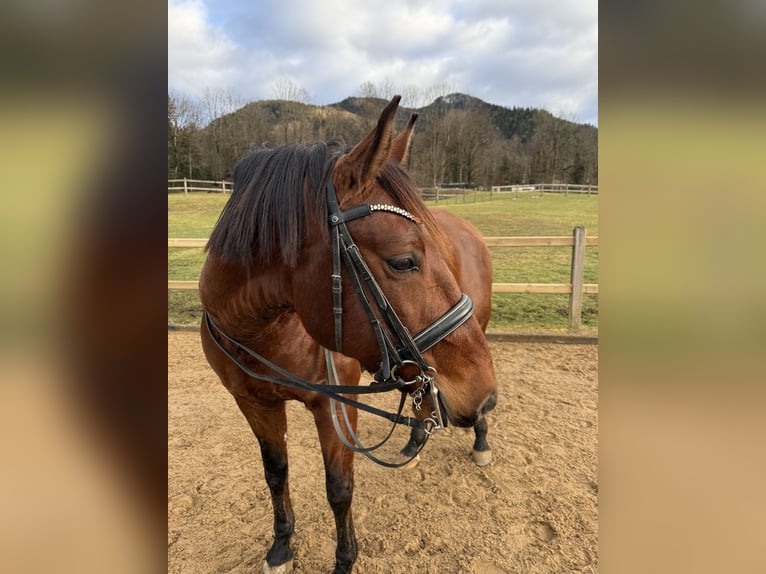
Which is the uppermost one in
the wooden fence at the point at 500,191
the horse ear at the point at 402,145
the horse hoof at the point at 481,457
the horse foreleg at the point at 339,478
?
the wooden fence at the point at 500,191

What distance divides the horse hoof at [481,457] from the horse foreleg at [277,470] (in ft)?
5.94

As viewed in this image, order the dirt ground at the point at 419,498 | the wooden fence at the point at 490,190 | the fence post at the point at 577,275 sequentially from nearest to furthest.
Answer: the dirt ground at the point at 419,498, the fence post at the point at 577,275, the wooden fence at the point at 490,190

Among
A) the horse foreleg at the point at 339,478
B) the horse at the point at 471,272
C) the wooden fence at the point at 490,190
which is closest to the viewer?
the horse foreleg at the point at 339,478

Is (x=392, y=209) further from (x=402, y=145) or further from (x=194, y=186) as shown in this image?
(x=194, y=186)

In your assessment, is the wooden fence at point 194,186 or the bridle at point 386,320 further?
the wooden fence at point 194,186

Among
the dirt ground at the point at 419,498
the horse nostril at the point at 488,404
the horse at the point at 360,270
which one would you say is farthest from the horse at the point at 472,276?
the horse at the point at 360,270

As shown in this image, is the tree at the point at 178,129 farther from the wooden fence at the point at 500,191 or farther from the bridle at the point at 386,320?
the wooden fence at the point at 500,191

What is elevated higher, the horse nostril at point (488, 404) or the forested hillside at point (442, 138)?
the forested hillside at point (442, 138)

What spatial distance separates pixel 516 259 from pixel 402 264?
12.2 meters

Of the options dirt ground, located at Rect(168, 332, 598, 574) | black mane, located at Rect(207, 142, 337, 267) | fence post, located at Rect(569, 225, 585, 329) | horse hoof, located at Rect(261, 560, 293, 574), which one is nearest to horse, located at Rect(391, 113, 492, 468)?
dirt ground, located at Rect(168, 332, 598, 574)

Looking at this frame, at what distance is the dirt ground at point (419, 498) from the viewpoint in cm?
276

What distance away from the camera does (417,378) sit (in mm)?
1627

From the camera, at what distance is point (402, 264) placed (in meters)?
1.55
